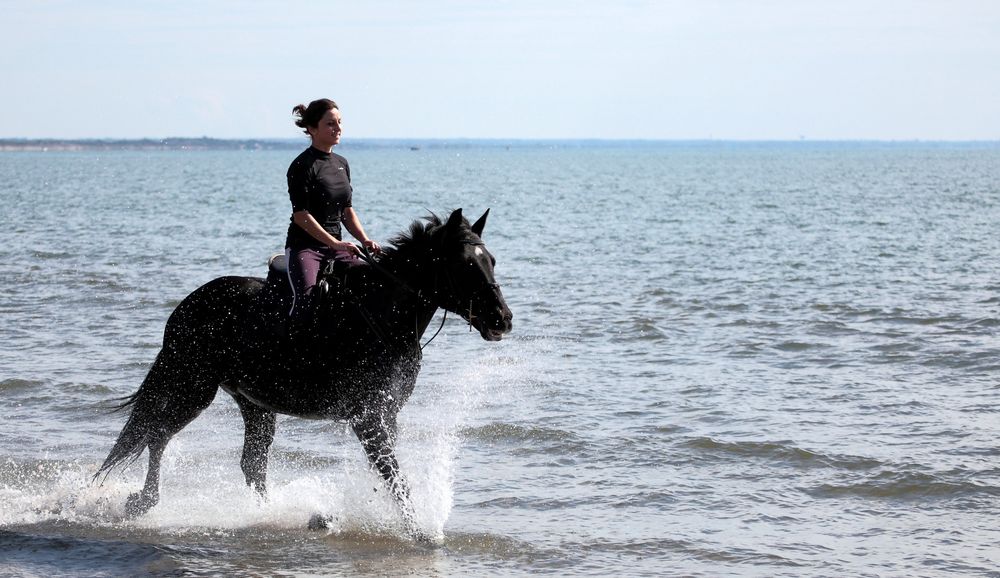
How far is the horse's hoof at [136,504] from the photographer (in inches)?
354

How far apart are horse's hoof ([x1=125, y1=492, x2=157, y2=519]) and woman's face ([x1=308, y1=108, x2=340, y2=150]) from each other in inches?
122

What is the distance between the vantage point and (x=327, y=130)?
27.1ft

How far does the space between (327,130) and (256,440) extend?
2.54m

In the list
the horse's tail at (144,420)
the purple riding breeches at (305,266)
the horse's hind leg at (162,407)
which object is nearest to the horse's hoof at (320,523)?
the horse's hind leg at (162,407)

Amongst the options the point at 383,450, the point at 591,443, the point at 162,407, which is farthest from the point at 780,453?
the point at 162,407

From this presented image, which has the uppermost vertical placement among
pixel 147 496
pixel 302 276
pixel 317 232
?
pixel 317 232

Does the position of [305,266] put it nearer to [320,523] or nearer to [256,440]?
[256,440]

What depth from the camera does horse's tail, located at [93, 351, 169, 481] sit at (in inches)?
354

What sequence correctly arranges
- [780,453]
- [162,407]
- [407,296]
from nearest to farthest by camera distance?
[407,296]
[162,407]
[780,453]

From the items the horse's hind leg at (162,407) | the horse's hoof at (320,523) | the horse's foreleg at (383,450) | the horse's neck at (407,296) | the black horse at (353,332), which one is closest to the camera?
the black horse at (353,332)

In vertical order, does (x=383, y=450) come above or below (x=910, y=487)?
above

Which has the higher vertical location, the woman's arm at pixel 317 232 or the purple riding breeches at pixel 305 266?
the woman's arm at pixel 317 232

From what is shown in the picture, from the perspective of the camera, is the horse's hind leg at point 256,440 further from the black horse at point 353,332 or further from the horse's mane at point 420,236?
the horse's mane at point 420,236

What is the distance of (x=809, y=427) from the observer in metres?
11.8
